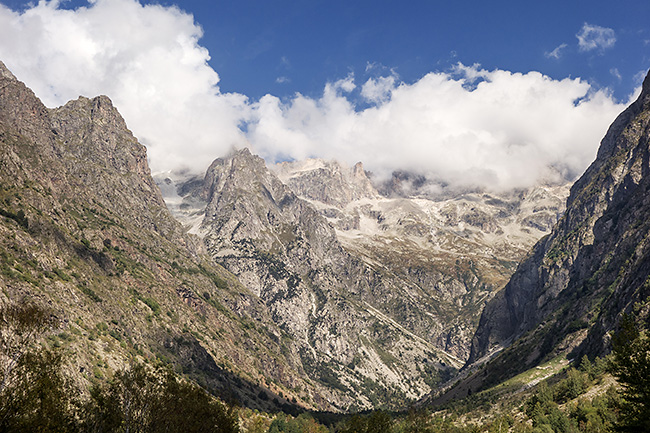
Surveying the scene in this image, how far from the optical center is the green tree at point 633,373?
37.8m

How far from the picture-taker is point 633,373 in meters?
38.8

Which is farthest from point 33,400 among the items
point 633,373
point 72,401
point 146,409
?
point 633,373

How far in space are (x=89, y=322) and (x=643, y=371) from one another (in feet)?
576

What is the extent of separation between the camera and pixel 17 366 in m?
55.4

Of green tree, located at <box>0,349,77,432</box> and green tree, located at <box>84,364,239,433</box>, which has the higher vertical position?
green tree, located at <box>0,349,77,432</box>

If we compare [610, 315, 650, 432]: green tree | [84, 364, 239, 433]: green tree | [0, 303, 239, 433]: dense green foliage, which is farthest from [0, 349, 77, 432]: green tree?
[610, 315, 650, 432]: green tree

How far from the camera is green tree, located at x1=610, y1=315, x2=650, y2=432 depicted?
37781 mm

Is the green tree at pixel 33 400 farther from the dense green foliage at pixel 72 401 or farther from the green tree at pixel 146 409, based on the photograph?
the green tree at pixel 146 409

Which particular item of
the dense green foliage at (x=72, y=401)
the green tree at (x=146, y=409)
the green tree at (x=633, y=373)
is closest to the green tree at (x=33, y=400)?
the dense green foliage at (x=72, y=401)

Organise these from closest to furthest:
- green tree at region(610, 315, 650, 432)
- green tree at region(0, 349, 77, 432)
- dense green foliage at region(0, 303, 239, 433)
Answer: green tree at region(610, 315, 650, 432)
green tree at region(0, 349, 77, 432)
dense green foliage at region(0, 303, 239, 433)

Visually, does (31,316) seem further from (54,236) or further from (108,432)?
(54,236)

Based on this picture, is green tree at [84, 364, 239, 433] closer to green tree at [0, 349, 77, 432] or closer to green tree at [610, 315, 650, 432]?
green tree at [0, 349, 77, 432]

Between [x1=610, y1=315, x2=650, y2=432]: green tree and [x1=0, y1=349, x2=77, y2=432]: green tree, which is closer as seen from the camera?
[x1=610, y1=315, x2=650, y2=432]: green tree

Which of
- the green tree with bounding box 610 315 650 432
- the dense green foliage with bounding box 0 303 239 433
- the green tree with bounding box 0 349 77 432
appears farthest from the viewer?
the dense green foliage with bounding box 0 303 239 433
